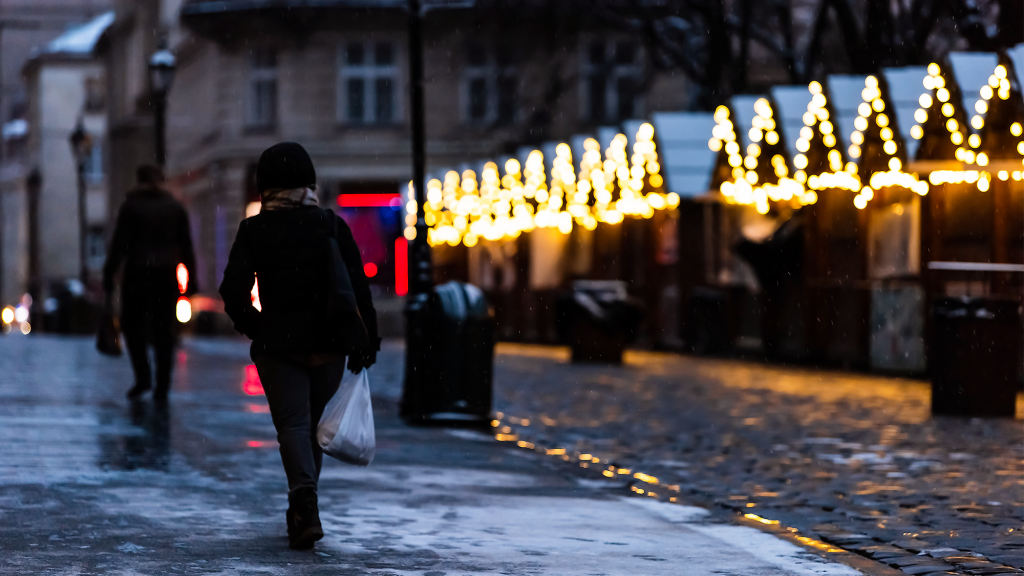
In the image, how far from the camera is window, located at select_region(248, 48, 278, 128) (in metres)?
42.2

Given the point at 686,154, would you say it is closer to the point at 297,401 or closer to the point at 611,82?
the point at 611,82

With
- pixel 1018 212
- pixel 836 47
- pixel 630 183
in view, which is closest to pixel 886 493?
pixel 1018 212

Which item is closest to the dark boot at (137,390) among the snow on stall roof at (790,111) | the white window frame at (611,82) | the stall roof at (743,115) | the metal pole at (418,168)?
the metal pole at (418,168)

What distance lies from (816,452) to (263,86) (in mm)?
32752

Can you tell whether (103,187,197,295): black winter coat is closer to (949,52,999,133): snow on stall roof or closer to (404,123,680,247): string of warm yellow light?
(949,52,999,133): snow on stall roof

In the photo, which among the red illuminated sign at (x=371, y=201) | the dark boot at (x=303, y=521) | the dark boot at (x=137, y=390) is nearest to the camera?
the dark boot at (x=303, y=521)

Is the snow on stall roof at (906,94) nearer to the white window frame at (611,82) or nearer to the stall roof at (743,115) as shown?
the stall roof at (743,115)

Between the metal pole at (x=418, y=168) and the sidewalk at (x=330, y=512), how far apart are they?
274cm

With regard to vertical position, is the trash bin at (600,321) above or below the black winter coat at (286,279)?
below

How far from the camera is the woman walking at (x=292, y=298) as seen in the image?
272 inches

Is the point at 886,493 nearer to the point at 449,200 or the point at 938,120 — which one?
the point at 938,120

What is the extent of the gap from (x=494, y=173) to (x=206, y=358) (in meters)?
11.0

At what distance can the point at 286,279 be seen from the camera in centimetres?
699

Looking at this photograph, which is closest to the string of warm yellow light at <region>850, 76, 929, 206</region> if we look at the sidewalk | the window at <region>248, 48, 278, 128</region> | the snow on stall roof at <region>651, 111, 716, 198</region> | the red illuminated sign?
the snow on stall roof at <region>651, 111, 716, 198</region>
